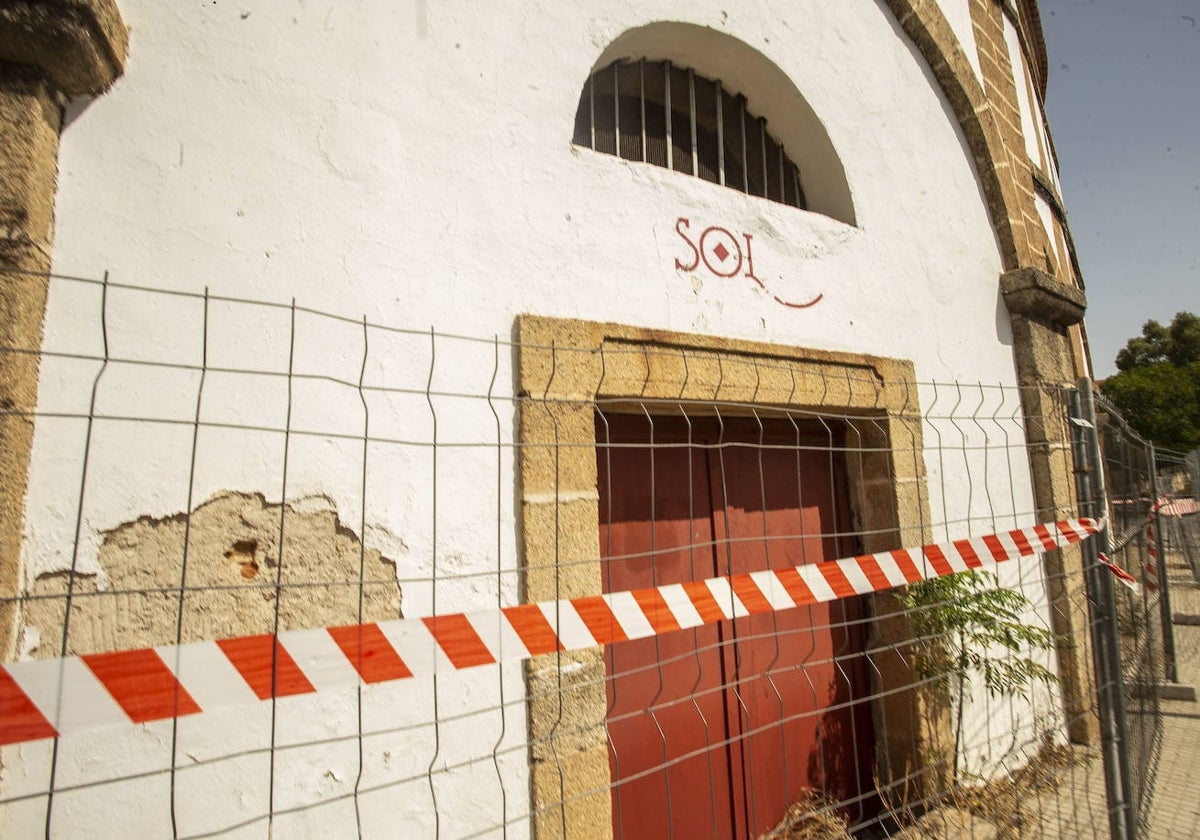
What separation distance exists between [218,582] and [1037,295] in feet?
14.9

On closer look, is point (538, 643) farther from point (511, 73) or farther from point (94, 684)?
point (511, 73)

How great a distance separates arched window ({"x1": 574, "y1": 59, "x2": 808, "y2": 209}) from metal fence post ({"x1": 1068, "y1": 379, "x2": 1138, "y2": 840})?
6.11 ft

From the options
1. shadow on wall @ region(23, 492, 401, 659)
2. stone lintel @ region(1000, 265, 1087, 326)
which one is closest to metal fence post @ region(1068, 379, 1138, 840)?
stone lintel @ region(1000, 265, 1087, 326)

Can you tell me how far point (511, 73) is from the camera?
2.62 meters

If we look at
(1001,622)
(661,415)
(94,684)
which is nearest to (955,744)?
(1001,622)

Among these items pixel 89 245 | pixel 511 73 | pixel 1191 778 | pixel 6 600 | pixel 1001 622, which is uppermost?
pixel 511 73

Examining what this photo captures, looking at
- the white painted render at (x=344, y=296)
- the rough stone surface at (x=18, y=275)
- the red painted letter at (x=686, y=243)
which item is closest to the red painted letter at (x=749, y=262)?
the white painted render at (x=344, y=296)

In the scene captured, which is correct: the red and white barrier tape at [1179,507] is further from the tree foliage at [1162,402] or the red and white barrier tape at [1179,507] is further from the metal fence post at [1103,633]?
the tree foliage at [1162,402]

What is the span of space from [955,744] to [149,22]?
4.34 metres

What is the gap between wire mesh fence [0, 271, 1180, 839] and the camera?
5.43ft

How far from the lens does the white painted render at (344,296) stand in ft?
5.84

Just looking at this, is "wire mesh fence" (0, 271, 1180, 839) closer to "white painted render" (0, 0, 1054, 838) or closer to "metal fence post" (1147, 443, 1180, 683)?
"white painted render" (0, 0, 1054, 838)

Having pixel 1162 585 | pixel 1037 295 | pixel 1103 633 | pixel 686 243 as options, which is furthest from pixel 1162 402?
pixel 686 243

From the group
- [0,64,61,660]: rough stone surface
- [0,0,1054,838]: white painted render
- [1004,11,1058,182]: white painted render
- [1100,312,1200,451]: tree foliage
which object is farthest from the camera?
[1100,312,1200,451]: tree foliage
